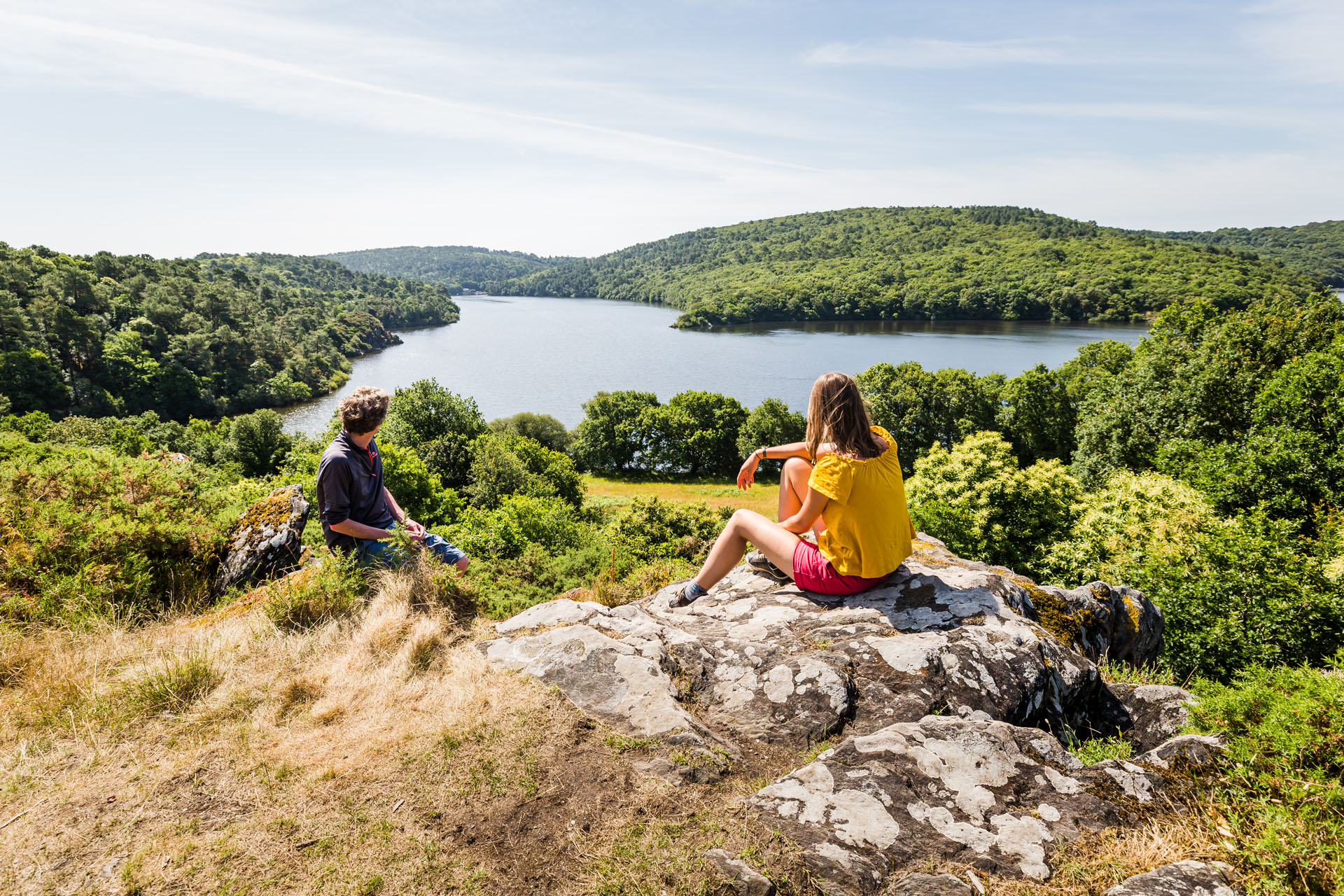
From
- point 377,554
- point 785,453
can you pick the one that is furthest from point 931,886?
point 377,554

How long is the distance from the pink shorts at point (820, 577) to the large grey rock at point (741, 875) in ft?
8.35

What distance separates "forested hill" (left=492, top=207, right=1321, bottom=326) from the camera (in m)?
106

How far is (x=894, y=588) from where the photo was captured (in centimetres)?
493

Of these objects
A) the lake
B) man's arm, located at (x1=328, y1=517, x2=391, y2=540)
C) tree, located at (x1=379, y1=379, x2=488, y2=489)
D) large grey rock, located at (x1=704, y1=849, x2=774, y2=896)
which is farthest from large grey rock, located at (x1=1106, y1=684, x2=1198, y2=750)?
the lake

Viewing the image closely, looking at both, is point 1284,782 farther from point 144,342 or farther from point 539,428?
point 144,342

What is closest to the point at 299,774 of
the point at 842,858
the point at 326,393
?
the point at 842,858

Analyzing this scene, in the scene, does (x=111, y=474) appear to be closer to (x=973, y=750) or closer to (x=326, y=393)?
(x=973, y=750)

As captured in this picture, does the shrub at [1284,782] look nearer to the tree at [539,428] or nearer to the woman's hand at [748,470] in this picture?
the woman's hand at [748,470]

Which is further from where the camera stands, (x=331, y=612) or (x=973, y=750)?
(x=331, y=612)

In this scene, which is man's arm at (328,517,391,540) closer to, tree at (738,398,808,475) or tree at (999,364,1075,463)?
tree at (999,364,1075,463)

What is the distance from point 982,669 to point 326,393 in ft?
324

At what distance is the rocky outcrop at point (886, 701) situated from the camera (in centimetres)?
291

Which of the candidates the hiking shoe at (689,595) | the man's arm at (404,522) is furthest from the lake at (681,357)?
the hiking shoe at (689,595)

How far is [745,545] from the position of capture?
5340 millimetres
